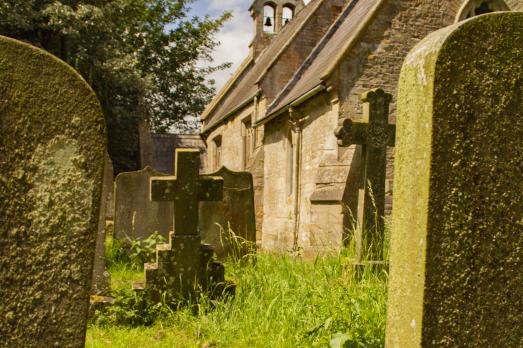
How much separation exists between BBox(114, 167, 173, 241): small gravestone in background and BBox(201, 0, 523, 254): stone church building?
1.95 meters

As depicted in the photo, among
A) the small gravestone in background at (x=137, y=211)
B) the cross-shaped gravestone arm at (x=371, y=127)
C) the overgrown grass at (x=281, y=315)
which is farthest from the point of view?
the small gravestone in background at (x=137, y=211)

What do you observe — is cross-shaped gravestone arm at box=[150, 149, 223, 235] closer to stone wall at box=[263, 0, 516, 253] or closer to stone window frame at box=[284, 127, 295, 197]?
stone wall at box=[263, 0, 516, 253]

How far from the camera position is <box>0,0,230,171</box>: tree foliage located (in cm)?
1599

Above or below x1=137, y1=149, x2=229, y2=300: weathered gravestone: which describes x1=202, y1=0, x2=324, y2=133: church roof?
above

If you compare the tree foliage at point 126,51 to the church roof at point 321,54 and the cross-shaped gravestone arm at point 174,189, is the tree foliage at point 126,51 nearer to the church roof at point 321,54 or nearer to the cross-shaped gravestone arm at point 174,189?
the church roof at point 321,54

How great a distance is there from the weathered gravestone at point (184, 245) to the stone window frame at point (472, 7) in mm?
7807

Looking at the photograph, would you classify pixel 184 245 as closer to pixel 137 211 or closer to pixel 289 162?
pixel 137 211

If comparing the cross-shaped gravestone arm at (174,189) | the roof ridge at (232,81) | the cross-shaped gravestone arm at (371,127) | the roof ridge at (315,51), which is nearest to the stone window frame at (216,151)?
the roof ridge at (232,81)

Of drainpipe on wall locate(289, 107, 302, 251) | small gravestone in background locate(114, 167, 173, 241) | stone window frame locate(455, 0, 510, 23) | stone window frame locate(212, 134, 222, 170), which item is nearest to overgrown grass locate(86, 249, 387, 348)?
small gravestone in background locate(114, 167, 173, 241)

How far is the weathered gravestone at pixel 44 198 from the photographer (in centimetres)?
145

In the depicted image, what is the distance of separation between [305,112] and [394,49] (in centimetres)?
250

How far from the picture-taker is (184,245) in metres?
4.80

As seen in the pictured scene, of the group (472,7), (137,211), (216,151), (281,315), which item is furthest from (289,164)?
(216,151)

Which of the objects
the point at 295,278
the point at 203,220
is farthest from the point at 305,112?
the point at 295,278
